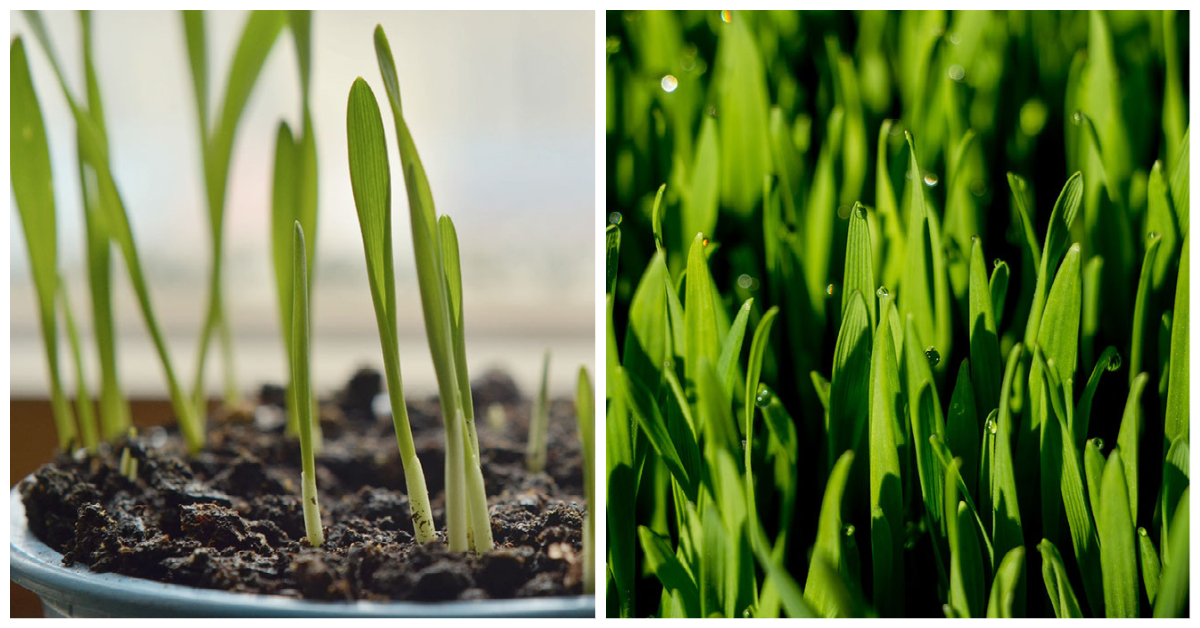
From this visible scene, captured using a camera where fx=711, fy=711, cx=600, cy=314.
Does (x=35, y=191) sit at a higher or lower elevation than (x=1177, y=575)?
higher

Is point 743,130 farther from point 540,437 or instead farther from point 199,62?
point 199,62

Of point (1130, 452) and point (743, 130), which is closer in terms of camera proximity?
point (1130, 452)

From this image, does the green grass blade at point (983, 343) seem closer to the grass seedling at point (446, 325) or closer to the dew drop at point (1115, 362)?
the dew drop at point (1115, 362)

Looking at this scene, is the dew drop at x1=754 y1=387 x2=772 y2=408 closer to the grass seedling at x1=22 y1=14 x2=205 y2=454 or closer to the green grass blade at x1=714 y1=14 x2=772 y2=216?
the green grass blade at x1=714 y1=14 x2=772 y2=216

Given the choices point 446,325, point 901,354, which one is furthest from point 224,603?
point 901,354

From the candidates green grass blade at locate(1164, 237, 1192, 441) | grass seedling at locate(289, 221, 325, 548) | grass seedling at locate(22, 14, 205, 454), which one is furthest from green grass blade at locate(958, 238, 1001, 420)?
grass seedling at locate(22, 14, 205, 454)

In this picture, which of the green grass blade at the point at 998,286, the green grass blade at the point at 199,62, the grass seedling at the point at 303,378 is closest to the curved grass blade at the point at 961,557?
the green grass blade at the point at 998,286
